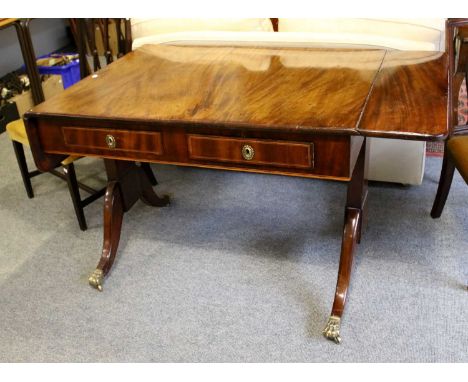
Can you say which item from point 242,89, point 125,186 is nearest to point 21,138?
point 125,186

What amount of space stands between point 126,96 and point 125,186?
0.46 m

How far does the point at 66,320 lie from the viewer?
1741 mm

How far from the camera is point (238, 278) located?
1.87m

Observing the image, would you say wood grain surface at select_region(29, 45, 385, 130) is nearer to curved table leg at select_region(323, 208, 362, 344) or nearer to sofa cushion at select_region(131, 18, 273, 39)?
sofa cushion at select_region(131, 18, 273, 39)

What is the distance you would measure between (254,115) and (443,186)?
3.17ft

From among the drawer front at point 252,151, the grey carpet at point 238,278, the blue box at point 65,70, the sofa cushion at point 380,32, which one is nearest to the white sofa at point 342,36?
the sofa cushion at point 380,32

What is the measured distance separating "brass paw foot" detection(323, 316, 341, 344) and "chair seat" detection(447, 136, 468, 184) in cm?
58

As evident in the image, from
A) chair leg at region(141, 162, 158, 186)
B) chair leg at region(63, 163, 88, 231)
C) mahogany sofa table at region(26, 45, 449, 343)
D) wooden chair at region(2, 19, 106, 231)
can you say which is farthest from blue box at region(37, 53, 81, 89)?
mahogany sofa table at region(26, 45, 449, 343)

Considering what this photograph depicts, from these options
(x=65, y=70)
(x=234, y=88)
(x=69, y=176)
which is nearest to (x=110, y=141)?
(x=234, y=88)

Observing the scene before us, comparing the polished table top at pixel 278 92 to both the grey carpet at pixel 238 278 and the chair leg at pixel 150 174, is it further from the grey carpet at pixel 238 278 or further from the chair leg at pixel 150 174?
the grey carpet at pixel 238 278

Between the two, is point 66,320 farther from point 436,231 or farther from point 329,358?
point 436,231

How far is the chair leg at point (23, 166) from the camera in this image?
2312 millimetres

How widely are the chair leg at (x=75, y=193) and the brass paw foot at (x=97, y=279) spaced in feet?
1.22

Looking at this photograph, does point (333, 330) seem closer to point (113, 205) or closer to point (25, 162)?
point (113, 205)
